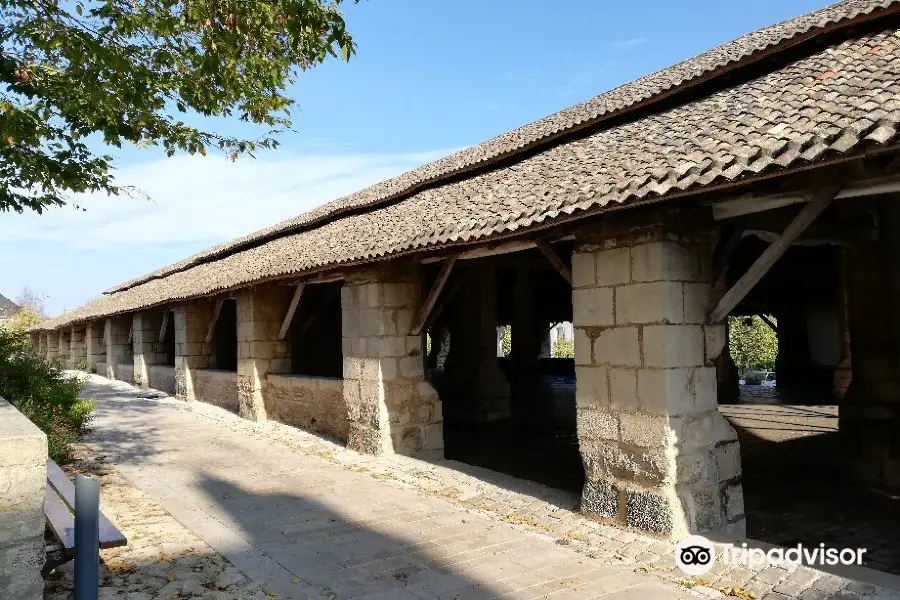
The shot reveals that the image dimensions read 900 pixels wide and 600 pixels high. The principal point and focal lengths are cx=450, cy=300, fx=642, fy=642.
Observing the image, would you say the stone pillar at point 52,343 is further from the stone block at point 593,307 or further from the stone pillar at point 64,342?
the stone block at point 593,307

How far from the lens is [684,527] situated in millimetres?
4410

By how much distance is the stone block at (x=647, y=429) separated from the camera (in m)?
4.43

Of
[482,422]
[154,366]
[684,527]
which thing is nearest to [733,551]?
[684,527]

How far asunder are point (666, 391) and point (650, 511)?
0.87m

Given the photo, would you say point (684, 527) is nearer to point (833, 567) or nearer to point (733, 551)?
point (733, 551)

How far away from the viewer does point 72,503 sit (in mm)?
Answer: 3797

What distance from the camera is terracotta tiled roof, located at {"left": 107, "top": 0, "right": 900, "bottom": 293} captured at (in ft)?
20.2

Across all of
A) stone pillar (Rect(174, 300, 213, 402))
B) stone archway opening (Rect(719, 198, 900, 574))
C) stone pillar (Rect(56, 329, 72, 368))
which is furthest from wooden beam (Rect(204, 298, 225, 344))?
stone pillar (Rect(56, 329, 72, 368))

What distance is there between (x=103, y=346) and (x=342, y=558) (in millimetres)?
21832

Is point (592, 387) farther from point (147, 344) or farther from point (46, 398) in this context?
point (147, 344)

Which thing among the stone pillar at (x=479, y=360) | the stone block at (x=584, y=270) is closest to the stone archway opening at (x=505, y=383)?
the stone pillar at (x=479, y=360)

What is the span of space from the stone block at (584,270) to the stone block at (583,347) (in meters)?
0.38

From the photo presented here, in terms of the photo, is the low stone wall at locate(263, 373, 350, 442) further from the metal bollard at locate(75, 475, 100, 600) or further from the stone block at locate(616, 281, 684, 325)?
the metal bollard at locate(75, 475, 100, 600)

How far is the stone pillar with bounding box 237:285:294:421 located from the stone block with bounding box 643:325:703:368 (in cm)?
724
